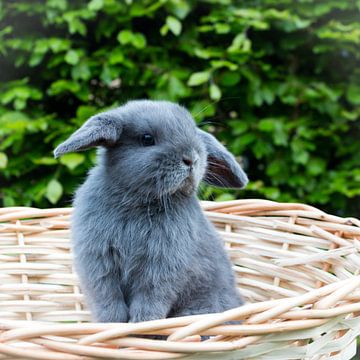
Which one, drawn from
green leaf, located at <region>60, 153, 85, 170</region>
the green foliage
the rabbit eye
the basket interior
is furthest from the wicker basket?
the green foliage

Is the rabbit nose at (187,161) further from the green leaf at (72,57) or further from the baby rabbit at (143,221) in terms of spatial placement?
the green leaf at (72,57)

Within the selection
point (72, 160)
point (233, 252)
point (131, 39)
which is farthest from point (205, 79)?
point (233, 252)

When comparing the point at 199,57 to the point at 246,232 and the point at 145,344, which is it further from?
the point at 145,344

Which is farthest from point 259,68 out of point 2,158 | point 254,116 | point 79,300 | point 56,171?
point 79,300

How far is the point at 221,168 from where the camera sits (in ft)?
5.48

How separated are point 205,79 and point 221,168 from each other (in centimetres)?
110

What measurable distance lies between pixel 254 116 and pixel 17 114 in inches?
45.9

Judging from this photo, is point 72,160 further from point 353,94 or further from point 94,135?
point 353,94

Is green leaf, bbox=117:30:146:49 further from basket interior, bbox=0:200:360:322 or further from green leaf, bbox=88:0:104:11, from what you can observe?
basket interior, bbox=0:200:360:322

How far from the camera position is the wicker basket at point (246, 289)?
3.48ft

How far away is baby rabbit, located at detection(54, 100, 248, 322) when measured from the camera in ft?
4.43

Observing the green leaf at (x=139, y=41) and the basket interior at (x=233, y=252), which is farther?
the green leaf at (x=139, y=41)

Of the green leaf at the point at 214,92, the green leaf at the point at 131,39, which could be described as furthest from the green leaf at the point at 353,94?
the green leaf at the point at 131,39

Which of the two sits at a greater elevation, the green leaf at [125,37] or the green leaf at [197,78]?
the green leaf at [125,37]
